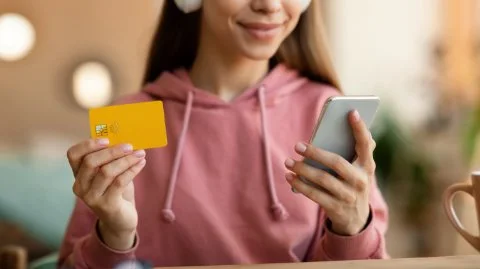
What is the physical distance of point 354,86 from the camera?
179cm

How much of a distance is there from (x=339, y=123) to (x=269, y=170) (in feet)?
0.71

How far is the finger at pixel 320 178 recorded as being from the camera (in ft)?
2.24

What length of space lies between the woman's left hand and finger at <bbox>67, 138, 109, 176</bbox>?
0.58 feet

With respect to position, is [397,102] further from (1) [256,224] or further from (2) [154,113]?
(2) [154,113]

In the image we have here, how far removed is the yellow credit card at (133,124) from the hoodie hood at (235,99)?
0.21 meters

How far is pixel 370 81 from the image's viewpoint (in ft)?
5.90

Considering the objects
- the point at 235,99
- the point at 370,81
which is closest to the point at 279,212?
the point at 235,99

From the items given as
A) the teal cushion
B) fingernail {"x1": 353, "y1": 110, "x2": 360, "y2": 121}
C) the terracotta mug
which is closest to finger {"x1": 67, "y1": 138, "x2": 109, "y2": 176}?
fingernail {"x1": 353, "y1": 110, "x2": 360, "y2": 121}

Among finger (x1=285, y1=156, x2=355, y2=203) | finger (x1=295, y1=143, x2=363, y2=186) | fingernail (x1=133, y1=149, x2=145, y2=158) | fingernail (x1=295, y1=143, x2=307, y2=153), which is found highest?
fingernail (x1=133, y1=149, x2=145, y2=158)

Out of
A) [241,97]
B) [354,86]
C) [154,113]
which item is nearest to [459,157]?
[354,86]

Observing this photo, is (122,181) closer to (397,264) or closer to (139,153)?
(139,153)

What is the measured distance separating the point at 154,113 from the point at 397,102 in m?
1.26

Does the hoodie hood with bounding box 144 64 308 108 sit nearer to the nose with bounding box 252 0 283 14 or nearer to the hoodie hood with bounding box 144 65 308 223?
the hoodie hood with bounding box 144 65 308 223

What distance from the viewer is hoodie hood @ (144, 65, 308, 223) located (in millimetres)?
880
